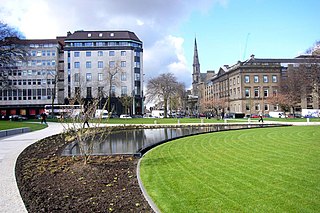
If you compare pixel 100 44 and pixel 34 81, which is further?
pixel 34 81

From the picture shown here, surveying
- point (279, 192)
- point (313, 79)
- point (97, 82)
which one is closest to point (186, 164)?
point (279, 192)

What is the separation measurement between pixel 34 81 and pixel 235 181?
3054 inches

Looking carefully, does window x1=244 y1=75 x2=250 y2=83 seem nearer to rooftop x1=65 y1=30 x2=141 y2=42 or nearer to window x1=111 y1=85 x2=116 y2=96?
rooftop x1=65 y1=30 x2=141 y2=42

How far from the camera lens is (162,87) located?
5816 cm

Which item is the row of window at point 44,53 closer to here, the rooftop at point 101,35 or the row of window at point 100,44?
the row of window at point 100,44

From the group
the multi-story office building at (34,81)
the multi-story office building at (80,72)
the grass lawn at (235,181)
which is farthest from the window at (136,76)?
the grass lawn at (235,181)

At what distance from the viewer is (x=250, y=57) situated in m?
80.4

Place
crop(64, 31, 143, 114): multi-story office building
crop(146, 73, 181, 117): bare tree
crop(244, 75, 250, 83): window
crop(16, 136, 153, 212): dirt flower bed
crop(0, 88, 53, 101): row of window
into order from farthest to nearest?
crop(244, 75, 250, 83): window, crop(0, 88, 53, 101): row of window, crop(64, 31, 143, 114): multi-story office building, crop(146, 73, 181, 117): bare tree, crop(16, 136, 153, 212): dirt flower bed

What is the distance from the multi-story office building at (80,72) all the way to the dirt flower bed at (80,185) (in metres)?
57.5

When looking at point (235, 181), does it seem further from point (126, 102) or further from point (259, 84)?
point (259, 84)

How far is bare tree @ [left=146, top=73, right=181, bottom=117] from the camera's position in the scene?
190 ft

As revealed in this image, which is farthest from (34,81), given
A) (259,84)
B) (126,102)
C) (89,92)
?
(259,84)

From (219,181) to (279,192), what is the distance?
1.49 metres

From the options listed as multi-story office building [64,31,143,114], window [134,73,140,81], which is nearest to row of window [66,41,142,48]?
multi-story office building [64,31,143,114]
